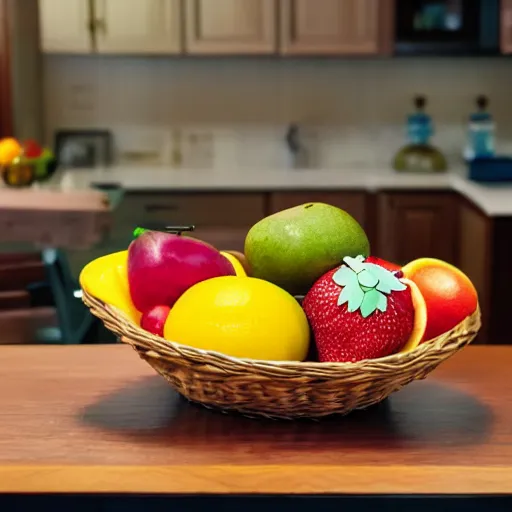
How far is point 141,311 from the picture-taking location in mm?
1001

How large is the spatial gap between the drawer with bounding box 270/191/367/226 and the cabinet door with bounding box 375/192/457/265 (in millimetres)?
80

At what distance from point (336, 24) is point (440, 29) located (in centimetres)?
46

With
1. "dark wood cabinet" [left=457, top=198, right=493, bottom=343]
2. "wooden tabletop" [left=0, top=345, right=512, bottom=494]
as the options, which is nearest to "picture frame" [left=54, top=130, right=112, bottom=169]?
"dark wood cabinet" [left=457, top=198, right=493, bottom=343]

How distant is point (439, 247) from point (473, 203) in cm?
45

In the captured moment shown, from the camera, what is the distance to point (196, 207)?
4.10 metres

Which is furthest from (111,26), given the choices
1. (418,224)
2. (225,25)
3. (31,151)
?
(418,224)

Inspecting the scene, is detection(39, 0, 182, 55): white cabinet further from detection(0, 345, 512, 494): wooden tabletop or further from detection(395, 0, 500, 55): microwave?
detection(0, 345, 512, 494): wooden tabletop

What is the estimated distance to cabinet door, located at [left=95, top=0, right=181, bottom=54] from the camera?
4.16m

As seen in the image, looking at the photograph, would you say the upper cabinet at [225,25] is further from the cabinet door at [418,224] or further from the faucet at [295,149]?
the cabinet door at [418,224]

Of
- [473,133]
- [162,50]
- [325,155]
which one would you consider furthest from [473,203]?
[162,50]

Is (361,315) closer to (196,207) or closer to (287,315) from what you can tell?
(287,315)

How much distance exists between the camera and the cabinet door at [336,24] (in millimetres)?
4148

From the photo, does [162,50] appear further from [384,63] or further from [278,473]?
[278,473]

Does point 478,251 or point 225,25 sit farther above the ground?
point 225,25
